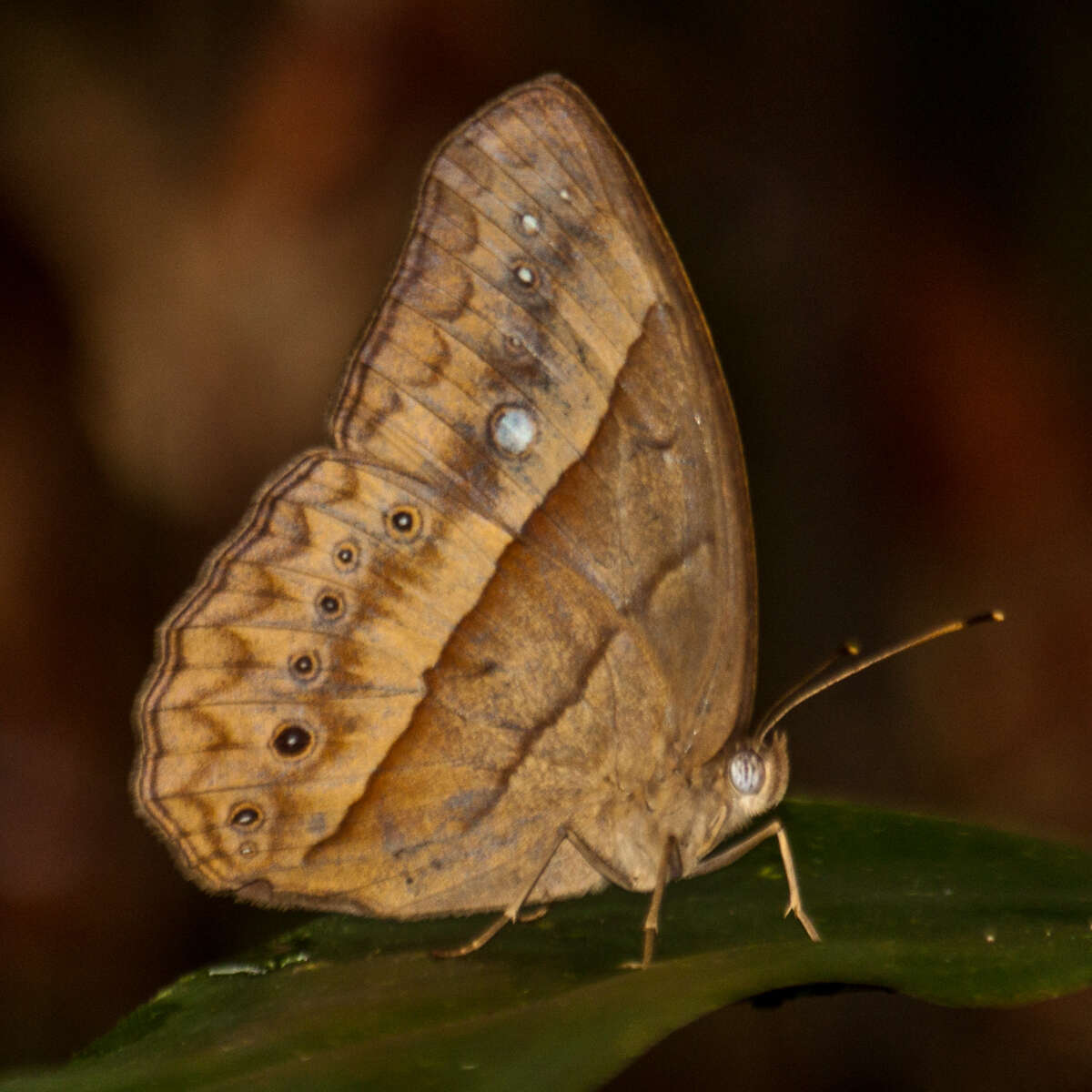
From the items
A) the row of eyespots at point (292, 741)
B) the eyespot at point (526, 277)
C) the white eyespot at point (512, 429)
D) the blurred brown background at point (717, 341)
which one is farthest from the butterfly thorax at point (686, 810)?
the blurred brown background at point (717, 341)

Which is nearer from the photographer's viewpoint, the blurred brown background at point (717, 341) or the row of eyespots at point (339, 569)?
the row of eyespots at point (339, 569)

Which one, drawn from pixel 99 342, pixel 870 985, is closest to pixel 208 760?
pixel 870 985

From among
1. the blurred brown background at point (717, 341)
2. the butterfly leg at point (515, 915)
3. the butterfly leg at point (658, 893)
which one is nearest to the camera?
the butterfly leg at point (658, 893)

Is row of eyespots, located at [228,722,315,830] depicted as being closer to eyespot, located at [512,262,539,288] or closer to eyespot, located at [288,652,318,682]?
eyespot, located at [288,652,318,682]

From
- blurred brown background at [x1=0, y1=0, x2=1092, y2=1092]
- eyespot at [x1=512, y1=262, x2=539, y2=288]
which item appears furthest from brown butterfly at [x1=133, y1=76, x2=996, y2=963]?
blurred brown background at [x1=0, y1=0, x2=1092, y2=1092]

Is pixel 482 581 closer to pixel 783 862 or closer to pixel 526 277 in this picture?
pixel 526 277

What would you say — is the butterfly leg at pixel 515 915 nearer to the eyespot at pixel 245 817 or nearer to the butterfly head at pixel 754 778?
the butterfly head at pixel 754 778

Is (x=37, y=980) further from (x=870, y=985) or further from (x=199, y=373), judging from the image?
(x=870, y=985)
